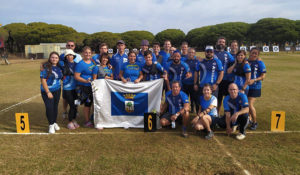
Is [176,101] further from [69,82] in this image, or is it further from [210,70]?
[69,82]

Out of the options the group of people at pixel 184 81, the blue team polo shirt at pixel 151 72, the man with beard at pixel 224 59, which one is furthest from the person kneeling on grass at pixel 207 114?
Answer: the blue team polo shirt at pixel 151 72

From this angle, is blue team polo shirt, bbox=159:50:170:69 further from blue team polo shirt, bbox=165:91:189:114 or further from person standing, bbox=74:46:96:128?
person standing, bbox=74:46:96:128

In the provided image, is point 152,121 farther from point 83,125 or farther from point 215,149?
point 83,125

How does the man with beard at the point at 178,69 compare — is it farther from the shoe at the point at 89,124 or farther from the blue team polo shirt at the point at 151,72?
the shoe at the point at 89,124

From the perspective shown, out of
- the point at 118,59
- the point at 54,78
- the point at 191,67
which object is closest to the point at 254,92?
the point at 191,67

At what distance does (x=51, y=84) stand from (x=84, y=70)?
80 centimetres

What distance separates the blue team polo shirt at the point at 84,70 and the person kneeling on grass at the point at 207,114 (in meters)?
2.74

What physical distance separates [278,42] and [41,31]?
7316cm

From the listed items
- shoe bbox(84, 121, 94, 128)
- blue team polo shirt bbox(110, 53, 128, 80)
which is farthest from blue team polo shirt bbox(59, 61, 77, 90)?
blue team polo shirt bbox(110, 53, 128, 80)

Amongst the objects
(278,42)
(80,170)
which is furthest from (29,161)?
(278,42)

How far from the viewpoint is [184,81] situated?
5539mm

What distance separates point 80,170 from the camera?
3.29m

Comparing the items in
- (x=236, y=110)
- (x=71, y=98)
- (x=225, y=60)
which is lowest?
(x=236, y=110)

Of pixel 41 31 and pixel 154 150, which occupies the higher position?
pixel 41 31
